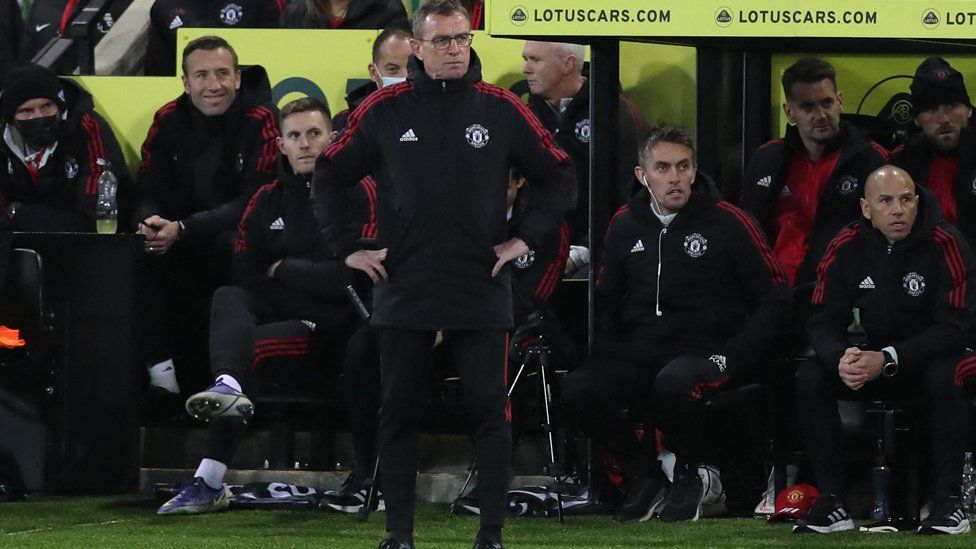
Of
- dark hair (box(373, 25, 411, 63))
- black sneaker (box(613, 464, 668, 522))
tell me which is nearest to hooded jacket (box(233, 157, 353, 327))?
dark hair (box(373, 25, 411, 63))

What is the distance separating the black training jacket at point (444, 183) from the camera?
6301mm

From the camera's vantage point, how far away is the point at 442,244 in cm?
629

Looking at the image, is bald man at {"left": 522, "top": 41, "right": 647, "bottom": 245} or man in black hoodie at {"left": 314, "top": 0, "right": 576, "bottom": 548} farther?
bald man at {"left": 522, "top": 41, "right": 647, "bottom": 245}

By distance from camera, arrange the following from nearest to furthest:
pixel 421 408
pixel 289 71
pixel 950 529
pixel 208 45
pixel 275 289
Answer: pixel 421 408, pixel 950 529, pixel 275 289, pixel 208 45, pixel 289 71

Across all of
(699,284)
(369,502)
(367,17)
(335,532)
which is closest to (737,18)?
(699,284)

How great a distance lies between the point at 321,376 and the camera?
328 inches

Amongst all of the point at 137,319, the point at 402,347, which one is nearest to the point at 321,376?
the point at 137,319

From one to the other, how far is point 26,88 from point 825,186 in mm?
3806

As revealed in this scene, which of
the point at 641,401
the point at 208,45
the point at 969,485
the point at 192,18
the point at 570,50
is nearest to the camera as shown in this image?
the point at 969,485

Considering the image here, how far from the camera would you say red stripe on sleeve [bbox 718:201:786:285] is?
25.3 feet

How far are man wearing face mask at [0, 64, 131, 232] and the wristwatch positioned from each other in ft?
12.9

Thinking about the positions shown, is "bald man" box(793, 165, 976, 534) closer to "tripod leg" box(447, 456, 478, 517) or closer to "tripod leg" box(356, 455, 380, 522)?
"tripod leg" box(447, 456, 478, 517)

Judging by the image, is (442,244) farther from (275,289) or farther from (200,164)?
(200,164)

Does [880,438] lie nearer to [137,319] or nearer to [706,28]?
[706,28]
